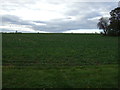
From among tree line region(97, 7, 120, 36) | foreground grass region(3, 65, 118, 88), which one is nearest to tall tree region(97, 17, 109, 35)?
tree line region(97, 7, 120, 36)

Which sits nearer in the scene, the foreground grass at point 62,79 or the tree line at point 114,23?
the foreground grass at point 62,79

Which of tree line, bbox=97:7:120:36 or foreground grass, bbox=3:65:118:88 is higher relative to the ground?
tree line, bbox=97:7:120:36

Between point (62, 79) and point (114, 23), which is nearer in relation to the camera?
point (62, 79)

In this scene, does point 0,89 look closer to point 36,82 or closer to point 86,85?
point 36,82

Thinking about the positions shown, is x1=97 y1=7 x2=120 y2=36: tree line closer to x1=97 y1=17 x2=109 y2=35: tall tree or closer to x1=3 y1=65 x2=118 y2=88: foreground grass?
x1=97 y1=17 x2=109 y2=35: tall tree

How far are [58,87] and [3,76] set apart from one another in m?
2.76

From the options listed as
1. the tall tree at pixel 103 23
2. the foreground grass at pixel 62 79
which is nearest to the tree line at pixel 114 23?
the tall tree at pixel 103 23

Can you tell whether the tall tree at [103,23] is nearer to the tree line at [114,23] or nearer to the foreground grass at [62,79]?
the tree line at [114,23]

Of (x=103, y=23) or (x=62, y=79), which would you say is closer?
(x=62, y=79)

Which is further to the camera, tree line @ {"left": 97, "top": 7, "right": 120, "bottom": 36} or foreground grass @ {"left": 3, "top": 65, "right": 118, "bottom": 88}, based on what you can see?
tree line @ {"left": 97, "top": 7, "right": 120, "bottom": 36}

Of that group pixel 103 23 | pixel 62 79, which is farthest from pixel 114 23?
pixel 62 79

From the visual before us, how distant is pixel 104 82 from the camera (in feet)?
23.6

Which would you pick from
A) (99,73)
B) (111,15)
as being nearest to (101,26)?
(111,15)

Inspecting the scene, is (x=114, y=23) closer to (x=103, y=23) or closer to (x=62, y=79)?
(x=103, y=23)
